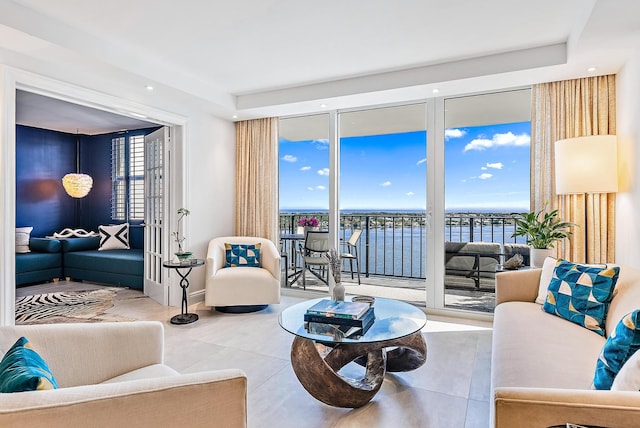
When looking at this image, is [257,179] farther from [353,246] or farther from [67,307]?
[67,307]

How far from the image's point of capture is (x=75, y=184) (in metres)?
6.02

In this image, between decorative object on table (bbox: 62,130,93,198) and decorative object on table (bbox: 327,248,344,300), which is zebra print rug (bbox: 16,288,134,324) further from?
decorative object on table (bbox: 327,248,344,300)

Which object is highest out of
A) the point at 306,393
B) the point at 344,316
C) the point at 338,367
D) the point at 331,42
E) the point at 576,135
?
the point at 331,42

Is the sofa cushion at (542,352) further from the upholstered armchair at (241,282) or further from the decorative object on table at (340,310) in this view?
the upholstered armchair at (241,282)

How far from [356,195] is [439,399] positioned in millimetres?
3039

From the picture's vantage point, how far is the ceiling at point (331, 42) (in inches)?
97.7

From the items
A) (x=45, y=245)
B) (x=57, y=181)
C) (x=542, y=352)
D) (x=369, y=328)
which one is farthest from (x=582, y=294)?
(x=57, y=181)

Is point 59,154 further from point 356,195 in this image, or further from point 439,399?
point 439,399

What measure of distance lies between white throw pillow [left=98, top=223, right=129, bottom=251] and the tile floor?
2.40 m

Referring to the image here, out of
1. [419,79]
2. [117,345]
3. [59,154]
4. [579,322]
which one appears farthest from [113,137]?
[579,322]

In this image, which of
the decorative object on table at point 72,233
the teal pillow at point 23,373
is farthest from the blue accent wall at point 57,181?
the teal pillow at point 23,373

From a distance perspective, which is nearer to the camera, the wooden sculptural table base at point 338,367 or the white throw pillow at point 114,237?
the wooden sculptural table base at point 338,367

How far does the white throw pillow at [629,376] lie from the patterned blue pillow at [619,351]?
80 millimetres

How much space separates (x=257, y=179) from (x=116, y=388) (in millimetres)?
4045
